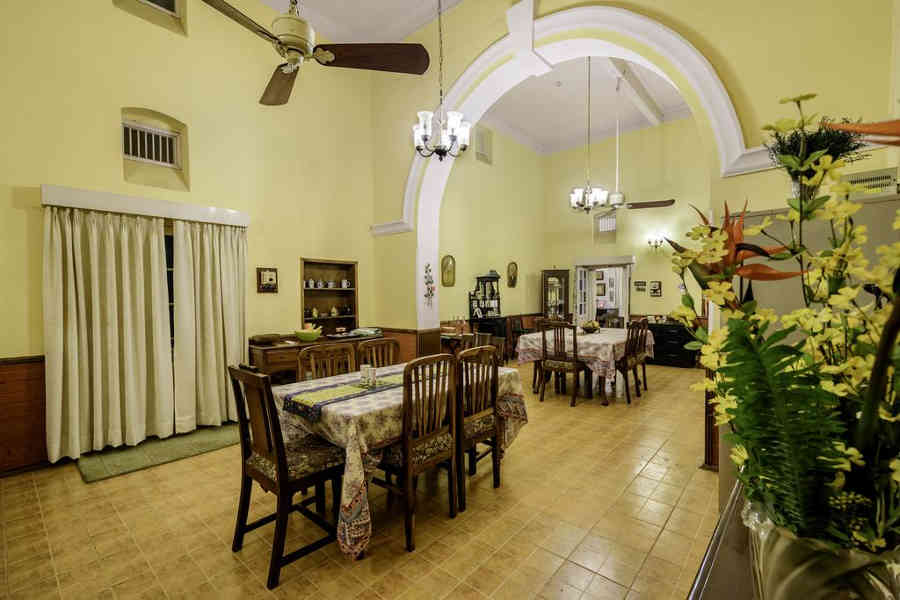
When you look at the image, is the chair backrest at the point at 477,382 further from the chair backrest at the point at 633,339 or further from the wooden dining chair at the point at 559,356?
the chair backrest at the point at 633,339

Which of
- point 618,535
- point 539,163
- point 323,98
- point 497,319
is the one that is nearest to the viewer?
point 618,535

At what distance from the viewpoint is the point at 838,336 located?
58cm

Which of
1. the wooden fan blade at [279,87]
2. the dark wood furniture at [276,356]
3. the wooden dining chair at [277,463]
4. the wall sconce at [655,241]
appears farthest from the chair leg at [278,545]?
the wall sconce at [655,241]

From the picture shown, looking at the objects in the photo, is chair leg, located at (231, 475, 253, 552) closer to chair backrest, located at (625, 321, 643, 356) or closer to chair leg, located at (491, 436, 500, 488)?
chair leg, located at (491, 436, 500, 488)

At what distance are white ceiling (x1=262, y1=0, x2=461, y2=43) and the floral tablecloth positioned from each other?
4.39 m

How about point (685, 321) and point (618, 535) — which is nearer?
point (685, 321)

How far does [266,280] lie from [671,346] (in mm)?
6926

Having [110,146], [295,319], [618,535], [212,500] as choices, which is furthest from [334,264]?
[618,535]

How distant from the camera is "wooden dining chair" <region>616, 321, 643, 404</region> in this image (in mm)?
4997

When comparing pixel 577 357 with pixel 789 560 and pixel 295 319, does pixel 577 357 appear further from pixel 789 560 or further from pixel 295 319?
pixel 789 560

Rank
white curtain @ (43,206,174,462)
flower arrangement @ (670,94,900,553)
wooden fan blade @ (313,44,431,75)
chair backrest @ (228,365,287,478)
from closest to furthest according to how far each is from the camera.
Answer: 1. flower arrangement @ (670,94,900,553)
2. chair backrest @ (228,365,287,478)
3. wooden fan blade @ (313,44,431,75)
4. white curtain @ (43,206,174,462)

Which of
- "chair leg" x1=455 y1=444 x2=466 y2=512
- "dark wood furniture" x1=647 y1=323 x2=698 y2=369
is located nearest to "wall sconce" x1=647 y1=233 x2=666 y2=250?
"dark wood furniture" x1=647 y1=323 x2=698 y2=369

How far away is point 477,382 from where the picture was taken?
2.74 meters

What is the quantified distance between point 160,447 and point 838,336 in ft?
15.4
